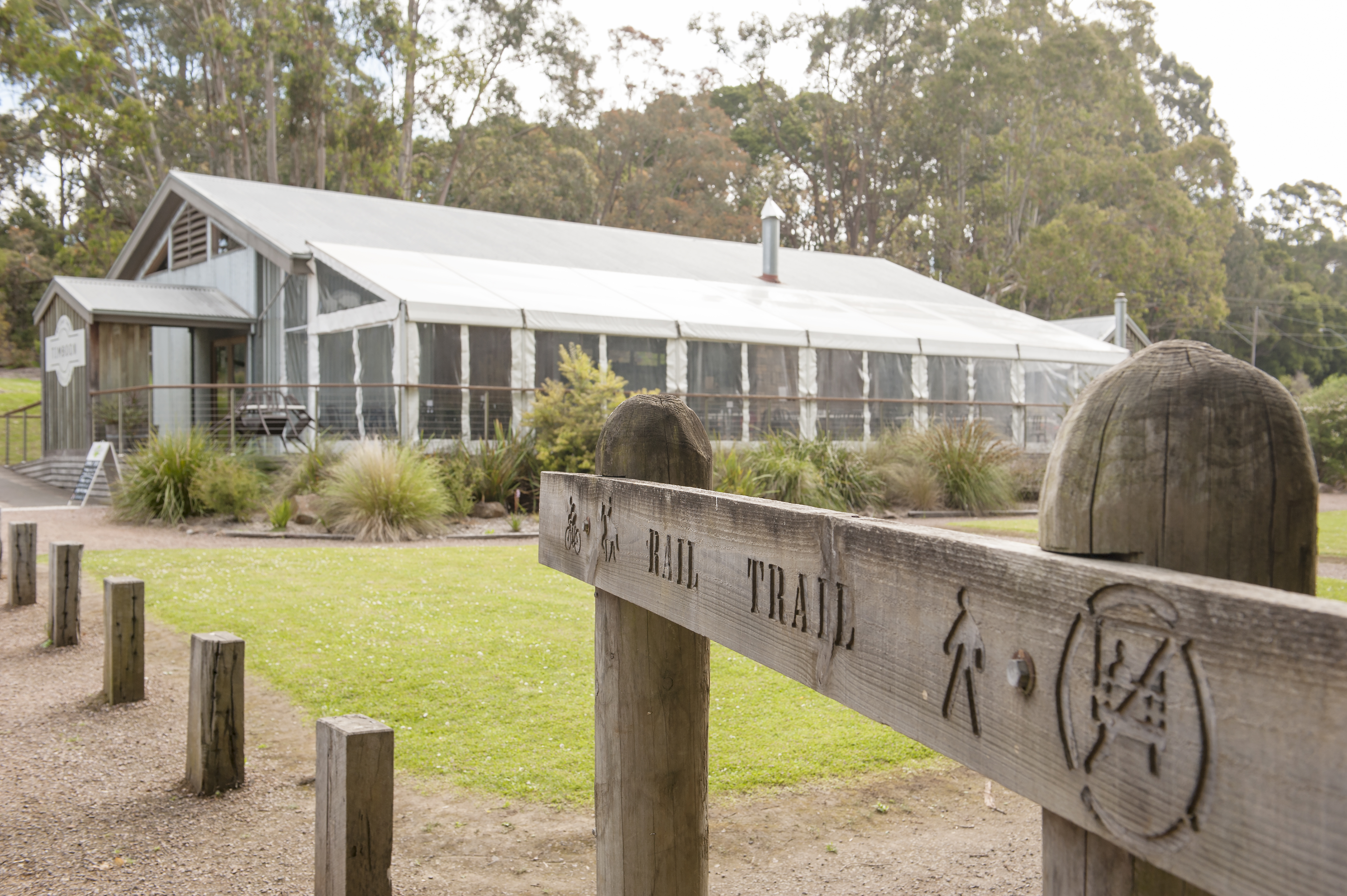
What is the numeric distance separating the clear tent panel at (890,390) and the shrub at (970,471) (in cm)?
415

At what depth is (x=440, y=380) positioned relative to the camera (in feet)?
55.7

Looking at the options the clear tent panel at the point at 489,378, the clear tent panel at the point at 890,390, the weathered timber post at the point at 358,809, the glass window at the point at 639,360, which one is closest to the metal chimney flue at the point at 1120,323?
the clear tent panel at the point at 890,390

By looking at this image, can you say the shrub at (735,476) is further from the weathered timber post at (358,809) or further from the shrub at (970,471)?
the weathered timber post at (358,809)

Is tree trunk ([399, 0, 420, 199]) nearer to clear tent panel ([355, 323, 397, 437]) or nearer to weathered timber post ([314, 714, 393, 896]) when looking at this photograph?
clear tent panel ([355, 323, 397, 437])

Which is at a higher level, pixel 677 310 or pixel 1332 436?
pixel 677 310

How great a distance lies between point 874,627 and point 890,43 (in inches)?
1812

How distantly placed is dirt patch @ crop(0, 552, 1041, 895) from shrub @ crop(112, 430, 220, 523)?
378 inches

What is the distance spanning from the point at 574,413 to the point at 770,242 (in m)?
13.5

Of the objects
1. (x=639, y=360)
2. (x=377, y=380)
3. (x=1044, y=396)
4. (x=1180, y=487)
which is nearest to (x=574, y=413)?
(x=639, y=360)

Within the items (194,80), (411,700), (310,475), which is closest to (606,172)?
(194,80)

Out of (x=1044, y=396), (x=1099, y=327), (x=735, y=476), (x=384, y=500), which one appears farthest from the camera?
(x=1099, y=327)

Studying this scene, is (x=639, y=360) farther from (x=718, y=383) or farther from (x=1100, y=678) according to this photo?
(x=1100, y=678)

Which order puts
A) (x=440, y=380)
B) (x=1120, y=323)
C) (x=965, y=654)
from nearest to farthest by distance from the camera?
(x=965, y=654) → (x=440, y=380) → (x=1120, y=323)

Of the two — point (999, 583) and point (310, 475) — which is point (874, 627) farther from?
point (310, 475)
